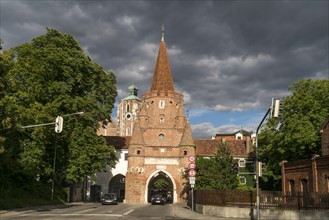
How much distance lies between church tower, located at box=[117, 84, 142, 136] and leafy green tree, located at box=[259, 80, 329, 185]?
3770 inches

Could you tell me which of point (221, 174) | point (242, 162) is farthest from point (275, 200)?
point (242, 162)

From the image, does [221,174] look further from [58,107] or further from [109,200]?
[58,107]

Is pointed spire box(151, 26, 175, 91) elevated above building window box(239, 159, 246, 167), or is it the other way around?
pointed spire box(151, 26, 175, 91)

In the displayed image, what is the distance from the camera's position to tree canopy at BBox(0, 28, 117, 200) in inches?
1233

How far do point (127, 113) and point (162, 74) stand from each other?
79943mm

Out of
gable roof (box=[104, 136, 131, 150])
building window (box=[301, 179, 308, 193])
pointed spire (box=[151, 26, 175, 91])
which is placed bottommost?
building window (box=[301, 179, 308, 193])

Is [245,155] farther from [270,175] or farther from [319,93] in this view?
[319,93]

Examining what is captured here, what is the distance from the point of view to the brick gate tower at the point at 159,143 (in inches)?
2073

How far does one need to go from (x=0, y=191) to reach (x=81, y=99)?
12.3 meters

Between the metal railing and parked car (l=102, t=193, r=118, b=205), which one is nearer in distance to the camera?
the metal railing

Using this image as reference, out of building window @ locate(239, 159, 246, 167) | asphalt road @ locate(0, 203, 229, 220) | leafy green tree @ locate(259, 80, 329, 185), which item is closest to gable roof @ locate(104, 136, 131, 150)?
building window @ locate(239, 159, 246, 167)

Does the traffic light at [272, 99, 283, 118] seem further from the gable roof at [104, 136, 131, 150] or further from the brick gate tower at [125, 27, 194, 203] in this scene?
the gable roof at [104, 136, 131, 150]

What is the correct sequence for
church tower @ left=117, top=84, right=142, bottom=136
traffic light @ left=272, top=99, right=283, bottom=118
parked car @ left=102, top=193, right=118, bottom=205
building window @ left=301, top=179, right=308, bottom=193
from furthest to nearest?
church tower @ left=117, top=84, right=142, bottom=136, parked car @ left=102, top=193, right=118, bottom=205, building window @ left=301, top=179, right=308, bottom=193, traffic light @ left=272, top=99, right=283, bottom=118

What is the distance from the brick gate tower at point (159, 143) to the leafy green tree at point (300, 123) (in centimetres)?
1543
